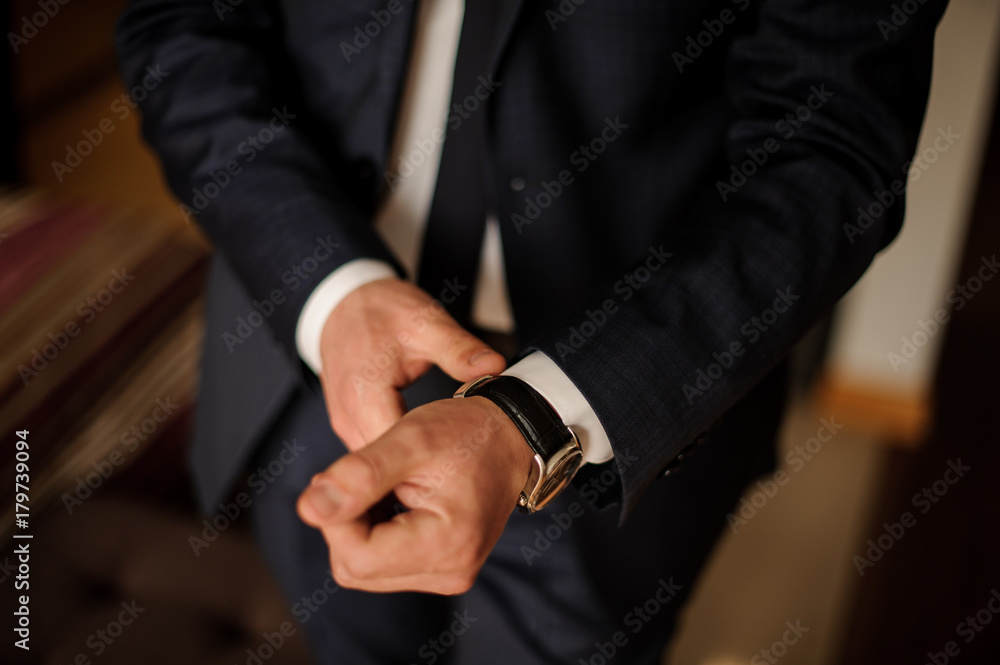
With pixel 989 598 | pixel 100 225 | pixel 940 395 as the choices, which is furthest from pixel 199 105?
pixel 940 395

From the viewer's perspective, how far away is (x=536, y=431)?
0.55 metres

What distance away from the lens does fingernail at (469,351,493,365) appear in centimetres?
60

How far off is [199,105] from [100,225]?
109 centimetres

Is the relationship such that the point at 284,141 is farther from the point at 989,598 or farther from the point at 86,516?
the point at 989,598

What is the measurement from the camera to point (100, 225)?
1757mm
